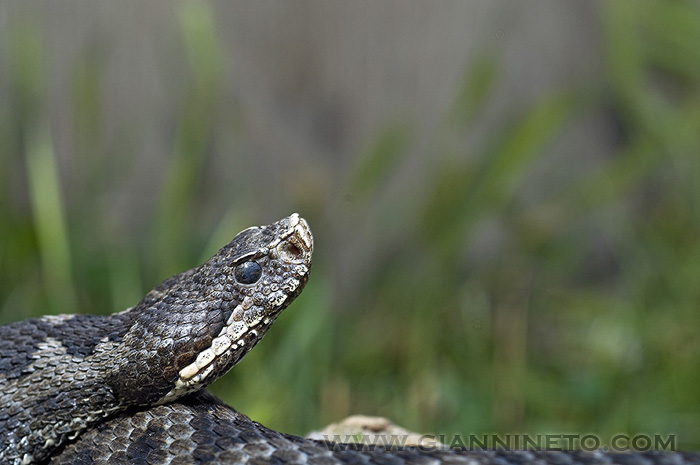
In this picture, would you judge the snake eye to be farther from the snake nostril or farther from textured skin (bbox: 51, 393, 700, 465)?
textured skin (bbox: 51, 393, 700, 465)

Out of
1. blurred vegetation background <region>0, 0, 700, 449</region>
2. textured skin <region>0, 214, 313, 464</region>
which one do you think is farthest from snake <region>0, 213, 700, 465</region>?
blurred vegetation background <region>0, 0, 700, 449</region>

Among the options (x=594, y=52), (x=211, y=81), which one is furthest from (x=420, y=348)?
(x=594, y=52)

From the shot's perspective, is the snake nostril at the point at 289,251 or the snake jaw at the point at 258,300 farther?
the snake nostril at the point at 289,251

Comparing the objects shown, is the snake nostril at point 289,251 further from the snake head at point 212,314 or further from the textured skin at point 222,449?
the textured skin at point 222,449

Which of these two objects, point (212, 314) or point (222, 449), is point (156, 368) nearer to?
point (212, 314)

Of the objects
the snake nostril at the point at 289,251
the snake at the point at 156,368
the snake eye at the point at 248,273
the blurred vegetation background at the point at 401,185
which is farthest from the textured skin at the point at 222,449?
the blurred vegetation background at the point at 401,185

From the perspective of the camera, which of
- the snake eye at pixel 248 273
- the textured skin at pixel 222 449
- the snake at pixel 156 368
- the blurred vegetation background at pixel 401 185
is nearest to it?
the textured skin at pixel 222 449

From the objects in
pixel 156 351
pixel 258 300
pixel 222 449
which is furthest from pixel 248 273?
pixel 222 449
